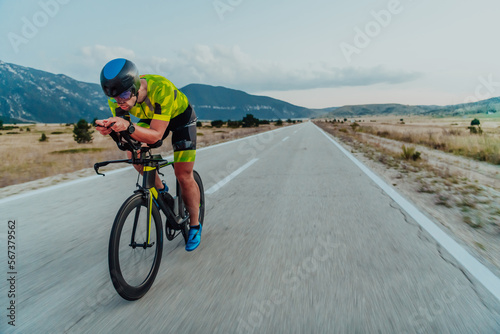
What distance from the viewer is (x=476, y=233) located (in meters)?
3.96

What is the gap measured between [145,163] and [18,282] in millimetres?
1476

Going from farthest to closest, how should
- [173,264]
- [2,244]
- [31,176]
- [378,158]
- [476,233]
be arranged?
[378,158], [31,176], [476,233], [2,244], [173,264]

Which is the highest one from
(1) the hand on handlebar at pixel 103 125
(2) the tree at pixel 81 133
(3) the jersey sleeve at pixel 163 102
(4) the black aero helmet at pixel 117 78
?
(4) the black aero helmet at pixel 117 78

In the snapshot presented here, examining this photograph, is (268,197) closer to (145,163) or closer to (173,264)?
(173,264)

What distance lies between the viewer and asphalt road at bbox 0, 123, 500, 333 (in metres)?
2.10

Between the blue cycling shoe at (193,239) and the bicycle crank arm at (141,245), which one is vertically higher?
the bicycle crank arm at (141,245)

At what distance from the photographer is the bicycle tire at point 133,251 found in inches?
87.3

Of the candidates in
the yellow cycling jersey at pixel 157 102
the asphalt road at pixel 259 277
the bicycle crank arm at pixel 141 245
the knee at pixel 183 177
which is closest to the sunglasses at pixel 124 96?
the yellow cycling jersey at pixel 157 102

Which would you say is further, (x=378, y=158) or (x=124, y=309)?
(x=378, y=158)

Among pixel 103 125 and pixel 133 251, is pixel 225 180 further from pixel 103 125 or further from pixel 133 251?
pixel 103 125

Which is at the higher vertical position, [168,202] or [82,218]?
[168,202]

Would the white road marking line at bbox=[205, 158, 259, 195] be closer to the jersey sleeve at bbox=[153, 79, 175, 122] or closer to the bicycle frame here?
the bicycle frame

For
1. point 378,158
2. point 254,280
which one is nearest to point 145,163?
point 254,280

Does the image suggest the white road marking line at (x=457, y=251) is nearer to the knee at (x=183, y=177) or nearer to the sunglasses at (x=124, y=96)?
the knee at (x=183, y=177)
